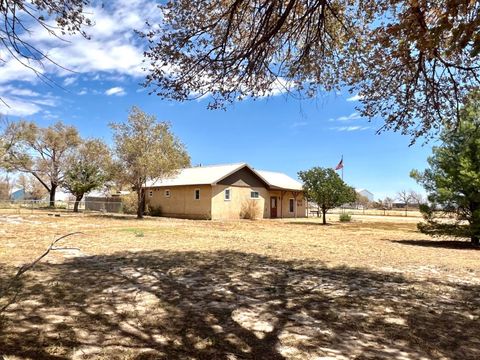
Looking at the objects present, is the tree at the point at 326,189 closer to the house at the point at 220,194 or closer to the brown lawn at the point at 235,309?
the house at the point at 220,194

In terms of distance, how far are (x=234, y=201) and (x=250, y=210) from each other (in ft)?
6.36

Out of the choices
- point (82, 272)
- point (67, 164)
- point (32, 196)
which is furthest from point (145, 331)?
point (32, 196)

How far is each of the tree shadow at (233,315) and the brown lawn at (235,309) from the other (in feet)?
0.05

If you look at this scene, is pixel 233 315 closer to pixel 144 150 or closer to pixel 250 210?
pixel 144 150

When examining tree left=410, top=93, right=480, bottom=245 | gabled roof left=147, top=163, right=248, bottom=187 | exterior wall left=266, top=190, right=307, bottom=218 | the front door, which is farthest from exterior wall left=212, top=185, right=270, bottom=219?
tree left=410, top=93, right=480, bottom=245

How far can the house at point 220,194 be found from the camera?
3278cm

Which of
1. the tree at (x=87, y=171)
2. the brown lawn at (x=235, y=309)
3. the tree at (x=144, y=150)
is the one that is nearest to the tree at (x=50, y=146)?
the tree at (x=87, y=171)

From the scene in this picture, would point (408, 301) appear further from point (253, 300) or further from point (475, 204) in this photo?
point (475, 204)

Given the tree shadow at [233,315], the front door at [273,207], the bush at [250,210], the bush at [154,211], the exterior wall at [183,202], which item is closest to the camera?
the tree shadow at [233,315]

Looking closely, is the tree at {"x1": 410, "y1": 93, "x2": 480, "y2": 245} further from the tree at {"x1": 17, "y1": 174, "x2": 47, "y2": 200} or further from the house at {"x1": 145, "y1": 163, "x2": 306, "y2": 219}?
the tree at {"x1": 17, "y1": 174, "x2": 47, "y2": 200}

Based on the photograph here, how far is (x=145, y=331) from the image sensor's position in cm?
446

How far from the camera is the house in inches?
1291

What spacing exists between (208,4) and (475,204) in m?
13.9

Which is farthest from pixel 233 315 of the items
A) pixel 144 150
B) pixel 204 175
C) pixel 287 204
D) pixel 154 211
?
pixel 287 204
